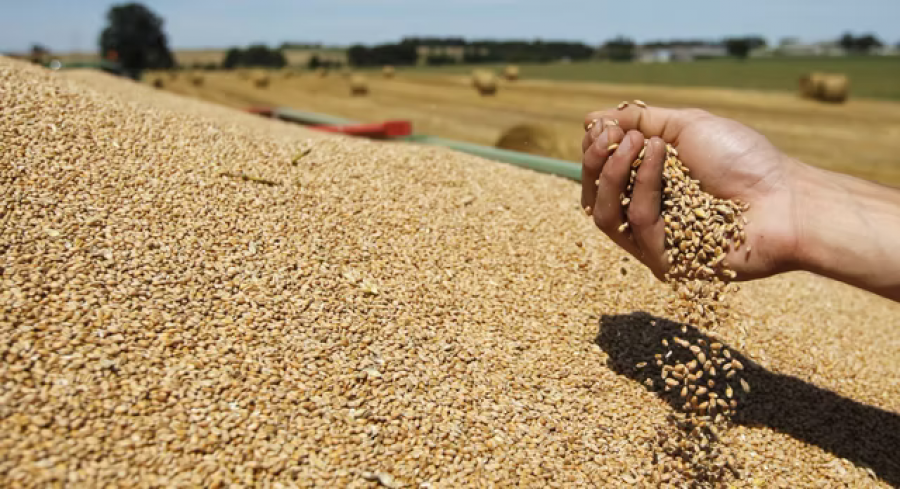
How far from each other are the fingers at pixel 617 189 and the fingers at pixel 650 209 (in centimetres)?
4

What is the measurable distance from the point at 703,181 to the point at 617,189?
435 millimetres

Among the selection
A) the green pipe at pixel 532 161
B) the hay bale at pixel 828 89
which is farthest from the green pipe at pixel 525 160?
the hay bale at pixel 828 89

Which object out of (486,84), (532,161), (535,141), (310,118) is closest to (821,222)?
(532,161)

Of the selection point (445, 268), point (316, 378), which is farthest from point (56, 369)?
point (445, 268)

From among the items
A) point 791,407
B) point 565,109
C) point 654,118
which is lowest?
point 791,407

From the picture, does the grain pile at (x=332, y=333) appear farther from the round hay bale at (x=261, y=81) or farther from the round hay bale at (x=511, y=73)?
the round hay bale at (x=511, y=73)

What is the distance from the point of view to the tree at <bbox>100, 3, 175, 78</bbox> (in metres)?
32.1

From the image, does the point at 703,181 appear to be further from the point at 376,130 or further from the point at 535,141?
the point at 376,130

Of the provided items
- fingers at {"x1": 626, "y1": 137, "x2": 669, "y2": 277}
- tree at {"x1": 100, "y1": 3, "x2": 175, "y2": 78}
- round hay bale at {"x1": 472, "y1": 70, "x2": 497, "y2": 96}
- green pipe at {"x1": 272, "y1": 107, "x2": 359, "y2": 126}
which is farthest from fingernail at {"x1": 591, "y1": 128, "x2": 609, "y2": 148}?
tree at {"x1": 100, "y1": 3, "x2": 175, "y2": 78}

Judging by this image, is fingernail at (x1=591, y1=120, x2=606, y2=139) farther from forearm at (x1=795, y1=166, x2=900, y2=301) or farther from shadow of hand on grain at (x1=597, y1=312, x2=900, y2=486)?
shadow of hand on grain at (x1=597, y1=312, x2=900, y2=486)

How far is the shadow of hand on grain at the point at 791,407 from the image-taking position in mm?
2785

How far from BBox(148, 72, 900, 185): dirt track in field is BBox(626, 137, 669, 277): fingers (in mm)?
4069

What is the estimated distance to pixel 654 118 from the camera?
2824mm

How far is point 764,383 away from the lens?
10.0ft
